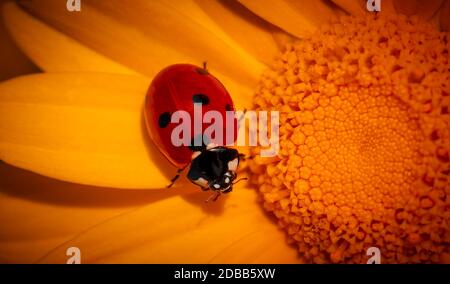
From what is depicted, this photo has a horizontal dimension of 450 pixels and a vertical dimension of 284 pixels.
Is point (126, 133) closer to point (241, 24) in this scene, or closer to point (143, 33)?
point (143, 33)

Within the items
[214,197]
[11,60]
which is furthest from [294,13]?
[11,60]

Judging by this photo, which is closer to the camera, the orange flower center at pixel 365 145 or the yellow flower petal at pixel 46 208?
the orange flower center at pixel 365 145

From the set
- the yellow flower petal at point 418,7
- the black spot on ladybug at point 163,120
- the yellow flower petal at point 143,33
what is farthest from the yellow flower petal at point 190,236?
the yellow flower petal at point 418,7

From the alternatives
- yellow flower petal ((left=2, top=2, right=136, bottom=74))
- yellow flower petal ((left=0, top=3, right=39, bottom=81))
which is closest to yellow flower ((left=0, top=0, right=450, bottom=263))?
yellow flower petal ((left=2, top=2, right=136, bottom=74))

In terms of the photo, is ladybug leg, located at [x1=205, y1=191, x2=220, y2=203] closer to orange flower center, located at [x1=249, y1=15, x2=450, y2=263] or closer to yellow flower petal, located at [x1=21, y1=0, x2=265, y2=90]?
orange flower center, located at [x1=249, y1=15, x2=450, y2=263]

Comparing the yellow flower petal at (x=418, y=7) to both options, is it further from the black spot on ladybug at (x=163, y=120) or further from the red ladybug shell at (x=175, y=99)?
the black spot on ladybug at (x=163, y=120)
